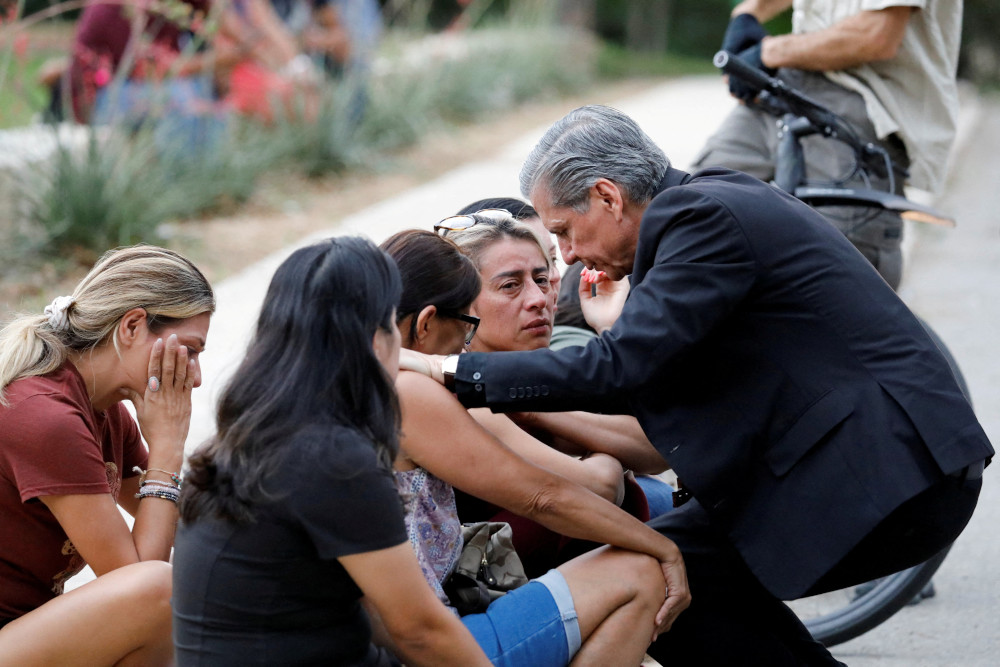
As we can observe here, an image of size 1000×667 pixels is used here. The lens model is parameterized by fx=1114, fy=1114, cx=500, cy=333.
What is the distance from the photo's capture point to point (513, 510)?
2.47 m

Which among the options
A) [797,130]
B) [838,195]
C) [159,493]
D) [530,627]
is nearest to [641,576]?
[530,627]

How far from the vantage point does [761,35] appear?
4.24 meters

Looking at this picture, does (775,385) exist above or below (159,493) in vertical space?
above

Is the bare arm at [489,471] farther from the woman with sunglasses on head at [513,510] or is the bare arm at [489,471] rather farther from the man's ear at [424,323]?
the man's ear at [424,323]

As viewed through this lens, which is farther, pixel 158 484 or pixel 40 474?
pixel 158 484

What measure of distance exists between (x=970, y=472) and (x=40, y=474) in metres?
1.99

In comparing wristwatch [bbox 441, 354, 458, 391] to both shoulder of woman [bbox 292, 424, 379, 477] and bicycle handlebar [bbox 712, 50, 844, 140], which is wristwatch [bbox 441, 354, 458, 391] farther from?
bicycle handlebar [bbox 712, 50, 844, 140]

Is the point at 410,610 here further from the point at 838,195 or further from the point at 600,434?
the point at 838,195

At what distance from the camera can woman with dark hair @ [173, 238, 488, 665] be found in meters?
1.87

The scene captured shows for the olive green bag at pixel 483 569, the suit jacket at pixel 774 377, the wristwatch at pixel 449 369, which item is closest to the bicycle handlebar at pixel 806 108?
Result: the suit jacket at pixel 774 377

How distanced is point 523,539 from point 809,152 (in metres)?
2.04

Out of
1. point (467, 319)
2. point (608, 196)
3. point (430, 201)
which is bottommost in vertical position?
point (430, 201)

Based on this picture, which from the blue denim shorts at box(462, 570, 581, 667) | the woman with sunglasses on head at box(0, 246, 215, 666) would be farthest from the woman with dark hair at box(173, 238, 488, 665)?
the woman with sunglasses on head at box(0, 246, 215, 666)

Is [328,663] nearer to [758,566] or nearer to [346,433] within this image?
[346,433]
